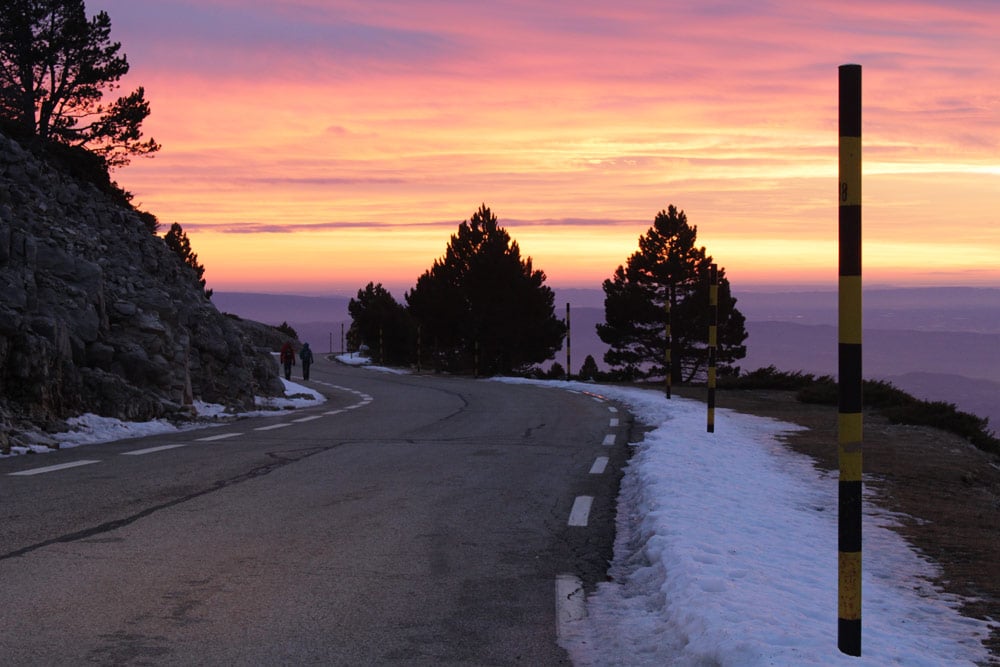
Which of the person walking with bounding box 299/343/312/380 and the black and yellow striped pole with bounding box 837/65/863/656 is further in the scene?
the person walking with bounding box 299/343/312/380

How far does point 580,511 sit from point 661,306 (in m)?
46.7

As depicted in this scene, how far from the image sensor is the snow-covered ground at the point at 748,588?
428 cm

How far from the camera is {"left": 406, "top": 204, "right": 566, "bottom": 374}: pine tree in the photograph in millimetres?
53969

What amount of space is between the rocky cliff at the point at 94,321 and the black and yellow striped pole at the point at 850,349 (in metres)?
10.9

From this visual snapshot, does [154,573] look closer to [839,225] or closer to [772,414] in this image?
[839,225]

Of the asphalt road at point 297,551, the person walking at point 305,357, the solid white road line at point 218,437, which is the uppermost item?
the person walking at point 305,357

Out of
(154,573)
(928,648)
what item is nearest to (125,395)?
(154,573)

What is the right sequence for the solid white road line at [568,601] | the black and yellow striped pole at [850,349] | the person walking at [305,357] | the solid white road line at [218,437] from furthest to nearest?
the person walking at [305,357] < the solid white road line at [218,437] < the solid white road line at [568,601] < the black and yellow striped pole at [850,349]

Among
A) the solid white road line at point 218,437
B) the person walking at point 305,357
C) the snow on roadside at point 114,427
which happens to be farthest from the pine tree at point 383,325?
the solid white road line at point 218,437

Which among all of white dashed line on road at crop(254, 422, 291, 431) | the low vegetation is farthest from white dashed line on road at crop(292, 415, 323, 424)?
the low vegetation

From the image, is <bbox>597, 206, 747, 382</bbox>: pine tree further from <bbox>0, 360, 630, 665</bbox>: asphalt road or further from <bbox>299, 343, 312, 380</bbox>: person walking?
<bbox>0, 360, 630, 665</bbox>: asphalt road

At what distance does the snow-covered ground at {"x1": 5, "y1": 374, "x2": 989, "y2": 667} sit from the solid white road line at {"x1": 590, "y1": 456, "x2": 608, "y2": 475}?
1.73ft

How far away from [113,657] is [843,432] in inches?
127

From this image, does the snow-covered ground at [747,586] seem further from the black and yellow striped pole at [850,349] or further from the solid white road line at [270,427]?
the solid white road line at [270,427]
